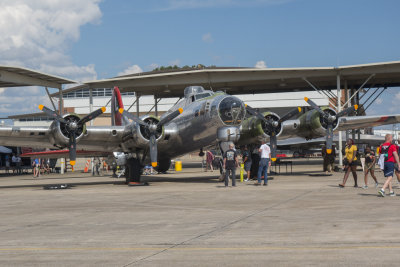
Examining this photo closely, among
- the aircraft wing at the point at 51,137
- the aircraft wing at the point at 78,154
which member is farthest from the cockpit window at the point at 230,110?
the aircraft wing at the point at 78,154

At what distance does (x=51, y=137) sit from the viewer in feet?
68.2

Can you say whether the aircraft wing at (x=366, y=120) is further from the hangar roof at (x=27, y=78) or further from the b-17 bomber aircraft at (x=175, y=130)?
the hangar roof at (x=27, y=78)

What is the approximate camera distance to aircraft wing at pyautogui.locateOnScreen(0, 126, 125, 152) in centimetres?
2048

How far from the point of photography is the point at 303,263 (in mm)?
5984

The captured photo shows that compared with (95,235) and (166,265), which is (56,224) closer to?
(95,235)

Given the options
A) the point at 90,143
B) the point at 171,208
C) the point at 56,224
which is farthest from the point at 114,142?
the point at 56,224

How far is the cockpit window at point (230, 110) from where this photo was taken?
66.3 ft

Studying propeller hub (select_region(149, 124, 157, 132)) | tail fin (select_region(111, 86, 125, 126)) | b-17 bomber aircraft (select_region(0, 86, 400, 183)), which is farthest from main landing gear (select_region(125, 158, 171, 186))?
tail fin (select_region(111, 86, 125, 126))

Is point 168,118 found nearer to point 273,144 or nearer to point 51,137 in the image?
point 51,137

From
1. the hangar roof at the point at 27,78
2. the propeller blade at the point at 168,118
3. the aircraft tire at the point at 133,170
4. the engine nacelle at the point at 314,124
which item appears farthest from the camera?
the hangar roof at the point at 27,78

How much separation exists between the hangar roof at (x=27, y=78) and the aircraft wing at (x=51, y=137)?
443 inches

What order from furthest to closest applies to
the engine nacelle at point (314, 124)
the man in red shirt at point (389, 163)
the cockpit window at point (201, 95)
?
the engine nacelle at point (314, 124)
the cockpit window at point (201, 95)
the man in red shirt at point (389, 163)

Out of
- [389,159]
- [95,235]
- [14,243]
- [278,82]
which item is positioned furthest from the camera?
[278,82]

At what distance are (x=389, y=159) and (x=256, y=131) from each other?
989 centimetres
